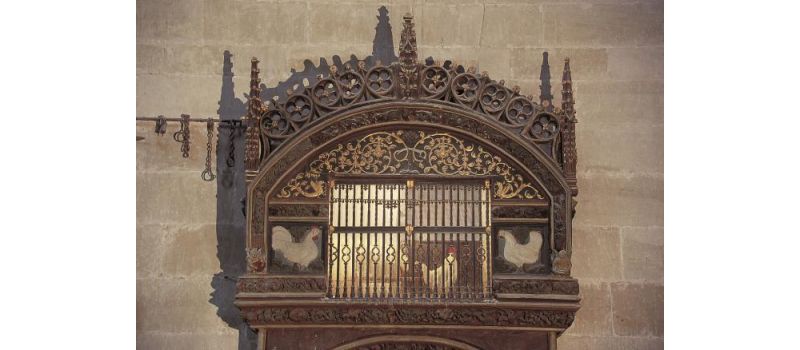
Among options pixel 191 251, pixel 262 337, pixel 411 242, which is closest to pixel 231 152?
pixel 191 251

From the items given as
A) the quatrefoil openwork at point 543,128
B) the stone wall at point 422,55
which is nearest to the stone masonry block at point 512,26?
the stone wall at point 422,55

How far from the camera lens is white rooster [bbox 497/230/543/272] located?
413 centimetres

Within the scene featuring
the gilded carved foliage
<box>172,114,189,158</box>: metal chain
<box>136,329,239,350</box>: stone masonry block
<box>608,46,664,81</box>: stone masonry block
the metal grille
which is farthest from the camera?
<box>608,46,664,81</box>: stone masonry block

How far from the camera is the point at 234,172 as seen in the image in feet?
14.7

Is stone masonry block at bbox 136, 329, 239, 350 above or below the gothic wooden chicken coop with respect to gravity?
below

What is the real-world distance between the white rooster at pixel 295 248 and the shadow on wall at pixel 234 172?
0.35 m

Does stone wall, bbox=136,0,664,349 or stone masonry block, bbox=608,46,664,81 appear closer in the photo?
stone wall, bbox=136,0,664,349

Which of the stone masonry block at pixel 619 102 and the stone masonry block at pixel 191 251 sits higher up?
the stone masonry block at pixel 619 102

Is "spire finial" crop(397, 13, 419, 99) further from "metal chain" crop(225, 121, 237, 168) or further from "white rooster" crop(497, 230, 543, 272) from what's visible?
"metal chain" crop(225, 121, 237, 168)

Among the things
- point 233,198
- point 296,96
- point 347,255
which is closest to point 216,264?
point 233,198

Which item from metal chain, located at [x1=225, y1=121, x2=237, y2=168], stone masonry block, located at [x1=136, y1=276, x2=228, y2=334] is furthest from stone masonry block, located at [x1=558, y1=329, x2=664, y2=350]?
metal chain, located at [x1=225, y1=121, x2=237, y2=168]

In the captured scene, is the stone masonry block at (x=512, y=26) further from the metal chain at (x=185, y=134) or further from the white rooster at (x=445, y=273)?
the metal chain at (x=185, y=134)

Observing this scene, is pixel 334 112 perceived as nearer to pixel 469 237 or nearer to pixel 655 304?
pixel 469 237

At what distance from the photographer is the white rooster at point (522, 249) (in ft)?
13.5
